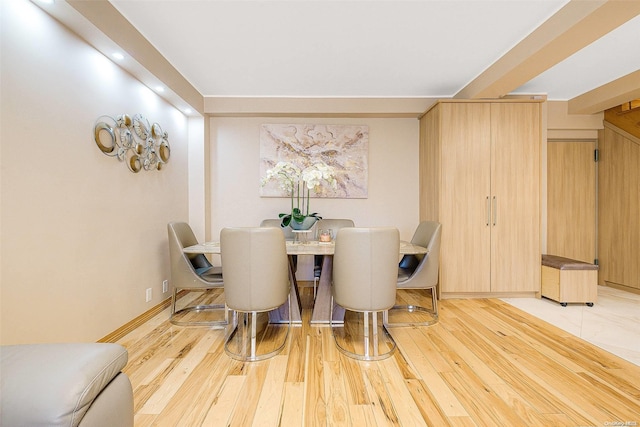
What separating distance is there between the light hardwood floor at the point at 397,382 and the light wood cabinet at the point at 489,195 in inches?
38.8

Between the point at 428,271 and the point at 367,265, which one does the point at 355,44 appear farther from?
the point at 428,271

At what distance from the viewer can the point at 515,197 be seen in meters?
3.54

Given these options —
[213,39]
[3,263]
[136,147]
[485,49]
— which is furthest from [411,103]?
[3,263]

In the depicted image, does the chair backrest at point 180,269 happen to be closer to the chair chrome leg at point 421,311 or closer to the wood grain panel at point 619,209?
the chair chrome leg at point 421,311

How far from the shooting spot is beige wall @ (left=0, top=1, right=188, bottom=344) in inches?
65.1

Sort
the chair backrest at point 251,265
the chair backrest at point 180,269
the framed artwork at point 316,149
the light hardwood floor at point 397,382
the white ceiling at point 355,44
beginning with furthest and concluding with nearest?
1. the framed artwork at point 316,149
2. the chair backrest at point 180,269
3. the white ceiling at point 355,44
4. the chair backrest at point 251,265
5. the light hardwood floor at point 397,382

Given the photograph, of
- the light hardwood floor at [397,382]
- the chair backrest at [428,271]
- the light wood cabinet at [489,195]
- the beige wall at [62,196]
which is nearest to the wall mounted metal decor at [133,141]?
the beige wall at [62,196]

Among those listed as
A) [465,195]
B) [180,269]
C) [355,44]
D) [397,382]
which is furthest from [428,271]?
[180,269]

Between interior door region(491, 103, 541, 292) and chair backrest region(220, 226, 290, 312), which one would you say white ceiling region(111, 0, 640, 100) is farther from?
chair backrest region(220, 226, 290, 312)

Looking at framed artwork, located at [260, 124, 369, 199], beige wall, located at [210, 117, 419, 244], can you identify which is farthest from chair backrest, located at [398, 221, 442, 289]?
framed artwork, located at [260, 124, 369, 199]

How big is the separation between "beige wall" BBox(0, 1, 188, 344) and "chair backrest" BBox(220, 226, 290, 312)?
1.02m

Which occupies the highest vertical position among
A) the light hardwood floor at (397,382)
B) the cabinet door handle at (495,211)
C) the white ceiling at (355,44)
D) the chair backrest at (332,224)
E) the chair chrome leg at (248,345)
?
the white ceiling at (355,44)

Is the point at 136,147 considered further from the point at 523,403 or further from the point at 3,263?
the point at 523,403

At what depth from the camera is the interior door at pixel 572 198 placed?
4.16 m
